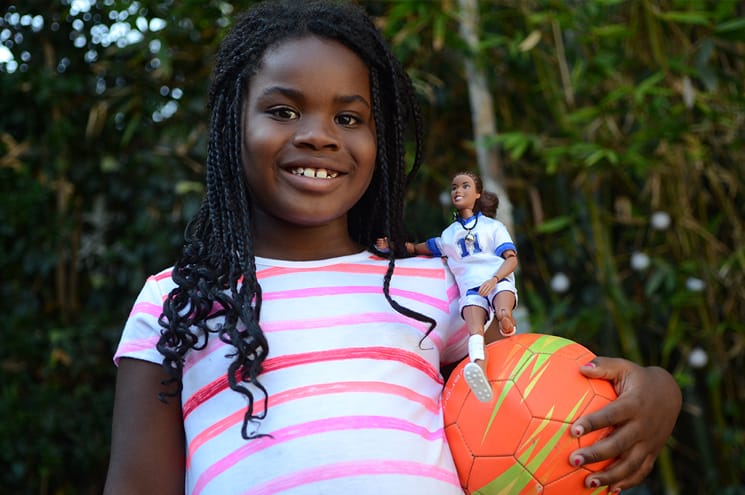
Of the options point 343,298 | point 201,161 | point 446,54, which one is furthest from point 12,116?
point 343,298

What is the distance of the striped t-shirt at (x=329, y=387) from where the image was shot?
1427 mm

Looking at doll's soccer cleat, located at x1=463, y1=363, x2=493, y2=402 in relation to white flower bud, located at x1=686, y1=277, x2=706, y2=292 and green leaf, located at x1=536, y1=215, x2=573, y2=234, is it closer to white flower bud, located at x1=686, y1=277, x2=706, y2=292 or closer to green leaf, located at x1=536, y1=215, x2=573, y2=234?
green leaf, located at x1=536, y1=215, x2=573, y2=234

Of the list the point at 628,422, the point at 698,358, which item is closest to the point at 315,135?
the point at 628,422

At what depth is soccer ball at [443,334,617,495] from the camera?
1.40 metres

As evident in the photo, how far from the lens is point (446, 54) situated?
3.46 m

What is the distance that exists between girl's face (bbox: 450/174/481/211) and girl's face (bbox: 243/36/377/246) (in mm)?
184

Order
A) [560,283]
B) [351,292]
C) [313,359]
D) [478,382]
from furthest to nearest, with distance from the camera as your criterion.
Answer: [560,283] < [351,292] < [313,359] < [478,382]

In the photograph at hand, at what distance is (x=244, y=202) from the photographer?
1629 mm

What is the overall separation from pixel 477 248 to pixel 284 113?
432 mm

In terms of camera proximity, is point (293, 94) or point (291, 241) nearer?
point (293, 94)

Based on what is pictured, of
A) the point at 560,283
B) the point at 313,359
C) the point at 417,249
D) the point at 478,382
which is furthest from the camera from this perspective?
the point at 560,283

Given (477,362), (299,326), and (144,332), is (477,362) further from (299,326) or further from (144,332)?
(144,332)

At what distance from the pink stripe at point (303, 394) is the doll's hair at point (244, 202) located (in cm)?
3

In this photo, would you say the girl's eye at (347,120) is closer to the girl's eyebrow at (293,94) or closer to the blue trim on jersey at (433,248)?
the girl's eyebrow at (293,94)
